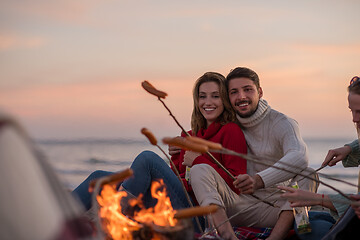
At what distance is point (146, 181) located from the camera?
3385mm

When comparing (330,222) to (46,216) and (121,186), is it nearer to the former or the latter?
(121,186)

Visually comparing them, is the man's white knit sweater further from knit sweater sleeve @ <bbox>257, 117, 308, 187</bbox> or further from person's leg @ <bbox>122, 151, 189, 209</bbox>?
person's leg @ <bbox>122, 151, 189, 209</bbox>

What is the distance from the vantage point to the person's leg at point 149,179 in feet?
11.0

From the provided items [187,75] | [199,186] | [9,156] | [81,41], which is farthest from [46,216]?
[81,41]

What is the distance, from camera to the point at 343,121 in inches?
578

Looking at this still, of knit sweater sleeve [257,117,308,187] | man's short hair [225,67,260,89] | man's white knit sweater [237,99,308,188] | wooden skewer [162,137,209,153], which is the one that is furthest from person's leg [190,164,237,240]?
wooden skewer [162,137,209,153]

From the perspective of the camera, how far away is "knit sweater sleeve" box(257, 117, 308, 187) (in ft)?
10.6

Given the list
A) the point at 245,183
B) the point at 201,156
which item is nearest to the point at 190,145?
the point at 245,183

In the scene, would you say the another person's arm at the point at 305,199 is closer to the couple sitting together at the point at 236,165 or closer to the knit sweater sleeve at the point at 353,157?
the couple sitting together at the point at 236,165

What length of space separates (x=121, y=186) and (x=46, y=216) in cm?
205

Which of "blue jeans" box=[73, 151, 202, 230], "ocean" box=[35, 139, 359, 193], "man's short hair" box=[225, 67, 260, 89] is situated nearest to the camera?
"blue jeans" box=[73, 151, 202, 230]

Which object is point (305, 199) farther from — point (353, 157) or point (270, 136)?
point (270, 136)

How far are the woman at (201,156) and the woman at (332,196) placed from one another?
62 centimetres

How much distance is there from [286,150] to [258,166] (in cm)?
32
